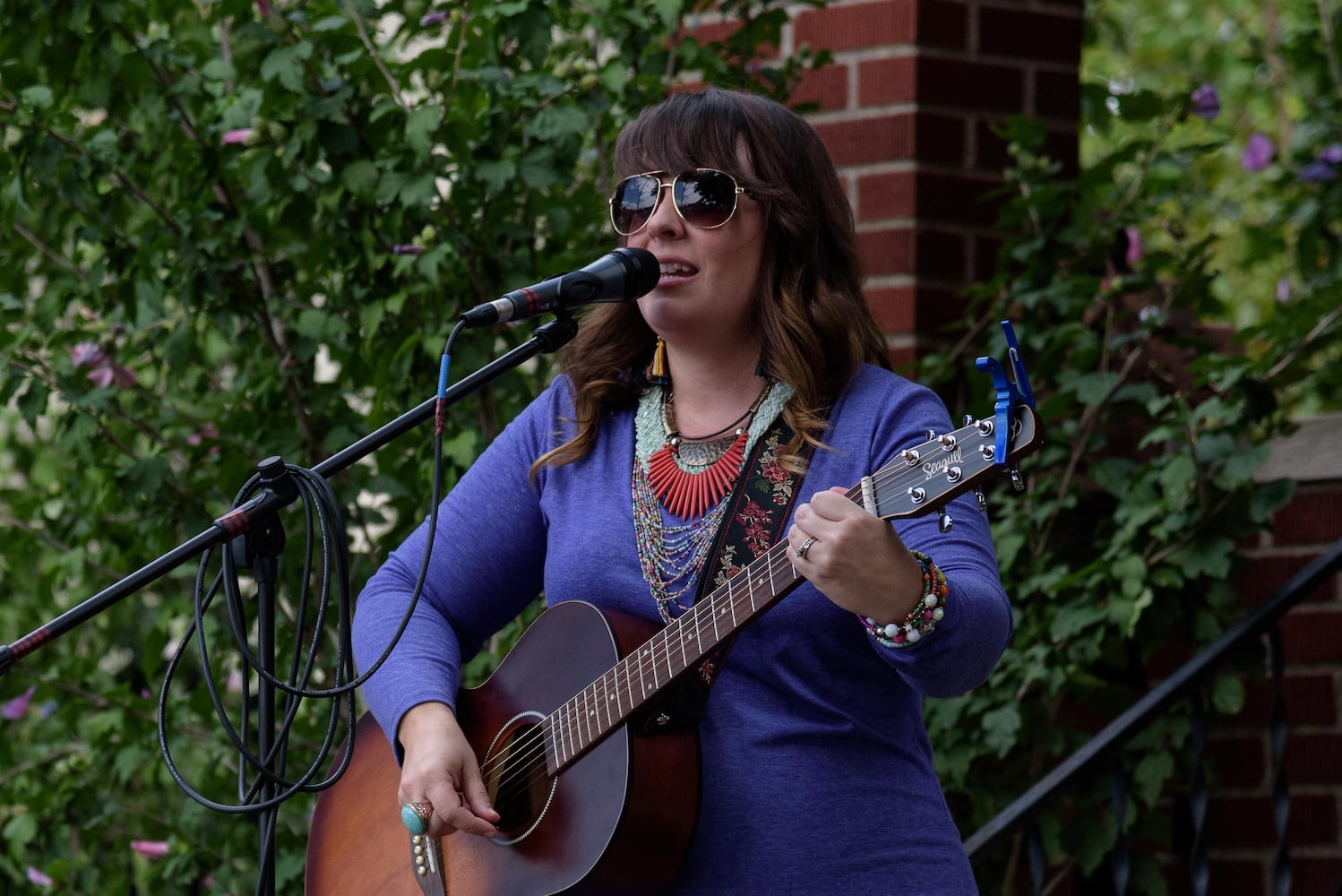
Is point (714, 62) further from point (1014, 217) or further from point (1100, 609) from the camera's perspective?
point (1100, 609)

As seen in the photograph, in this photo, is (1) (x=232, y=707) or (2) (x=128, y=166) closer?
(2) (x=128, y=166)

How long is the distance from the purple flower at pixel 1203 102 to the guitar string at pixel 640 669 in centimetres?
200

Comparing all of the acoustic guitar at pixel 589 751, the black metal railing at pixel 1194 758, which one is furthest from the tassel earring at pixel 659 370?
the black metal railing at pixel 1194 758

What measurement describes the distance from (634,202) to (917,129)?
1.51 meters

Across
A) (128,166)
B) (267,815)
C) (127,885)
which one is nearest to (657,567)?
(267,815)

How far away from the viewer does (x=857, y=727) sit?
1961 millimetres

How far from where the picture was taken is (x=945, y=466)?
68.1 inches

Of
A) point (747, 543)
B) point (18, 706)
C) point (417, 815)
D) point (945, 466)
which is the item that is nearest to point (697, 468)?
point (747, 543)

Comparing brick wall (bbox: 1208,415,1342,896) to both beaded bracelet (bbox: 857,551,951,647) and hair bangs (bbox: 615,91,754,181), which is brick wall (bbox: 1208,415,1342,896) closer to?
hair bangs (bbox: 615,91,754,181)

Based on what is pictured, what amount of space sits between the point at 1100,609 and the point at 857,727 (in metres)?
1.31

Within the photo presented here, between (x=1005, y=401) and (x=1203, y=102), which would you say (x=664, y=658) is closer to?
(x=1005, y=401)

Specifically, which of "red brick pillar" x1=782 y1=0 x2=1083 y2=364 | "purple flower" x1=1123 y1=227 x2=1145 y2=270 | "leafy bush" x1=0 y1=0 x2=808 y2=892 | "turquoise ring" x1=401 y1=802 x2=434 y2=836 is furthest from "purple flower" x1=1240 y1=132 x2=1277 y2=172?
"turquoise ring" x1=401 y1=802 x2=434 y2=836

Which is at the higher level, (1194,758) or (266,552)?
(266,552)

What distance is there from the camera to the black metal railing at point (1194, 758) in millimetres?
3018
